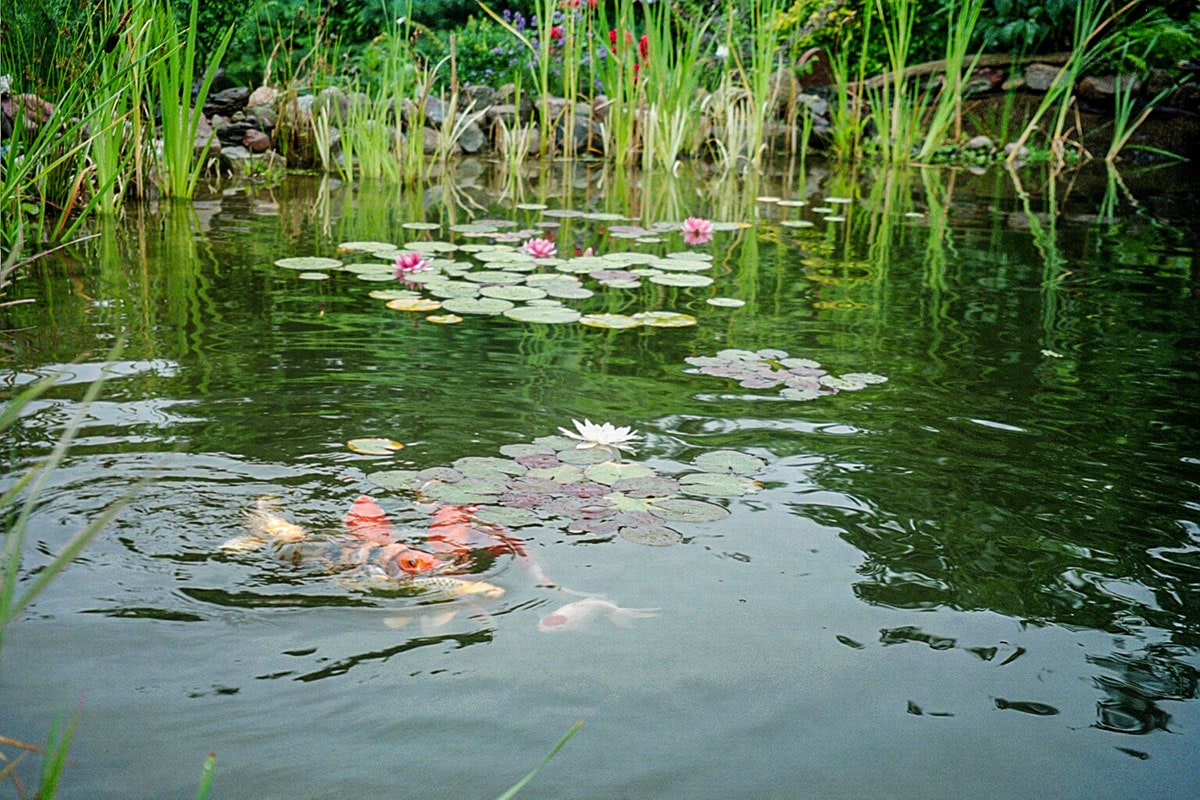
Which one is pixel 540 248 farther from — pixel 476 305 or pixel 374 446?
pixel 374 446

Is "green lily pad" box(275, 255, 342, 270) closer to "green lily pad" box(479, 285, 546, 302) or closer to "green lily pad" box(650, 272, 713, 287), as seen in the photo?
"green lily pad" box(479, 285, 546, 302)

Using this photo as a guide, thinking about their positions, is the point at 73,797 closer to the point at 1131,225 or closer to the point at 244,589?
the point at 244,589

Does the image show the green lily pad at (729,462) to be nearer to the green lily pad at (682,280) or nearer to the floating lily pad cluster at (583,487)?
the floating lily pad cluster at (583,487)

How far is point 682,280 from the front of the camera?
13.0ft

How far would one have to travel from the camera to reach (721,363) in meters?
2.90

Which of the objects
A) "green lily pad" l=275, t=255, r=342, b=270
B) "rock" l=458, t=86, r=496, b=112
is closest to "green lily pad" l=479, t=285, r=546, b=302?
"green lily pad" l=275, t=255, r=342, b=270

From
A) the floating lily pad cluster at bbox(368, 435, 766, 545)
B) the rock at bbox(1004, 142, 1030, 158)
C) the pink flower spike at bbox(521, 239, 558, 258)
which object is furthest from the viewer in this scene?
the rock at bbox(1004, 142, 1030, 158)

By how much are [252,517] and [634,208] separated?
423cm

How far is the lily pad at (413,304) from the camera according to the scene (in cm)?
344

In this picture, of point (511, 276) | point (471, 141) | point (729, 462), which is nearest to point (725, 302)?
point (511, 276)

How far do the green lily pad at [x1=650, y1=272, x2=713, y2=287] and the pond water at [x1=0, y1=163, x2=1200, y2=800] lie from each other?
5.7 inches

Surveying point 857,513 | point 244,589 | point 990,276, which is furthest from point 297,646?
point 990,276

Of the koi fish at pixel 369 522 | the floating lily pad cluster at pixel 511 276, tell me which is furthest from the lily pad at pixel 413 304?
the koi fish at pixel 369 522

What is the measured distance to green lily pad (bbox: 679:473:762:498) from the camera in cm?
207
